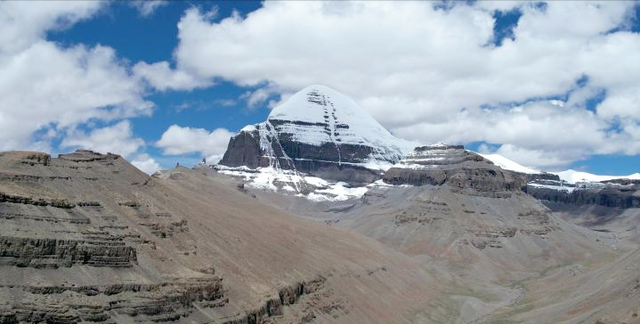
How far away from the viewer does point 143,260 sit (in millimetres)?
82250

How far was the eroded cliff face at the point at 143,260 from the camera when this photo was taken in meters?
66.6

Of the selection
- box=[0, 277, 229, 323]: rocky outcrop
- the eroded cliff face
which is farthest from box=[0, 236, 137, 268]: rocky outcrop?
box=[0, 277, 229, 323]: rocky outcrop

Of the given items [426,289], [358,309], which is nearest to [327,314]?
[358,309]

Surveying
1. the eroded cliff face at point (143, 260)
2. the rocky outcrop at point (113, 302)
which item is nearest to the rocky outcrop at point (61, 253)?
the eroded cliff face at point (143, 260)

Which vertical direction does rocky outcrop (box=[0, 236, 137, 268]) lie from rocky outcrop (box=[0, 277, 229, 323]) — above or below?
above

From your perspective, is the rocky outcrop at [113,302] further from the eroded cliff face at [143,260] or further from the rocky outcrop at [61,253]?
the rocky outcrop at [61,253]

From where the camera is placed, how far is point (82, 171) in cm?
10106

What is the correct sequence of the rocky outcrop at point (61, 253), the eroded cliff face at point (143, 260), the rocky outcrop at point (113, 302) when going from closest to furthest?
the rocky outcrop at point (113, 302), the rocky outcrop at point (61, 253), the eroded cliff face at point (143, 260)

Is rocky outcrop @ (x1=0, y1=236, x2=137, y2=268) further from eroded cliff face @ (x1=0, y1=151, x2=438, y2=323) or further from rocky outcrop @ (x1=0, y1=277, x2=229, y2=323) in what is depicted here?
rocky outcrop @ (x1=0, y1=277, x2=229, y2=323)

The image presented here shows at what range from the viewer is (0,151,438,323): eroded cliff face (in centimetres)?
6656

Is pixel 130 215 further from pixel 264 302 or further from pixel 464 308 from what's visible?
pixel 464 308

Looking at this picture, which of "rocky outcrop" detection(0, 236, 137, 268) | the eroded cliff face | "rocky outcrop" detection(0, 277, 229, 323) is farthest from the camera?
the eroded cliff face

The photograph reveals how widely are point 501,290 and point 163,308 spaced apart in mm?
129947

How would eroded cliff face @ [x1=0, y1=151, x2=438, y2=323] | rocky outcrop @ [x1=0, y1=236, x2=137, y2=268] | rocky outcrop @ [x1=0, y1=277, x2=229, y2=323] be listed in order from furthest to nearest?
1. eroded cliff face @ [x1=0, y1=151, x2=438, y2=323]
2. rocky outcrop @ [x1=0, y1=236, x2=137, y2=268]
3. rocky outcrop @ [x1=0, y1=277, x2=229, y2=323]
